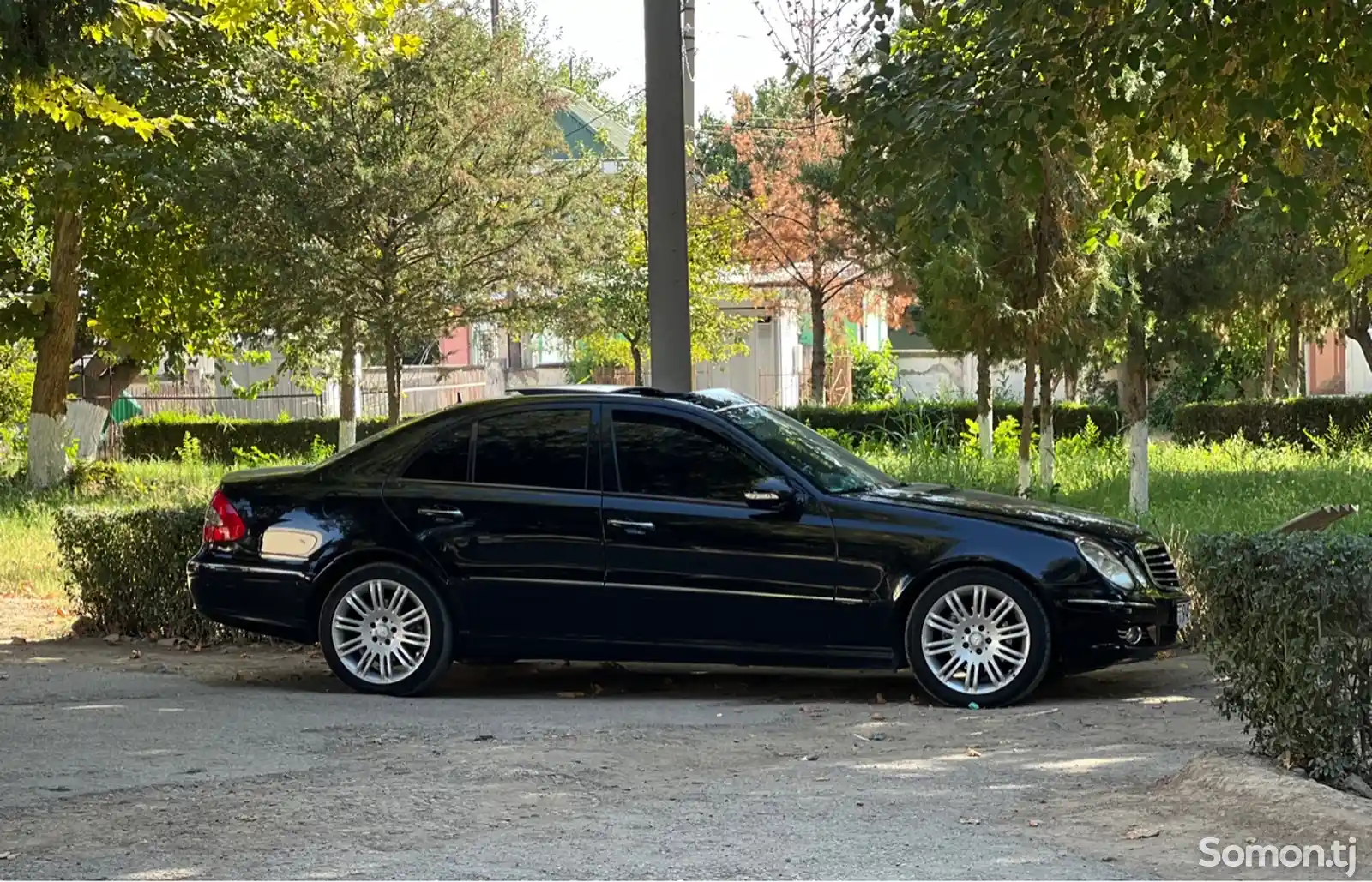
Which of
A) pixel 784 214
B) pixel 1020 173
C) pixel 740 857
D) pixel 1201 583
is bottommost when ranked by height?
pixel 740 857

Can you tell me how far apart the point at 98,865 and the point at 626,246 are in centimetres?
1798

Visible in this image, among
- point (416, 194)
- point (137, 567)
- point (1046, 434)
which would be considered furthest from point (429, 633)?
point (416, 194)

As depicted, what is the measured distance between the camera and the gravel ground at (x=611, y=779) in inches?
216

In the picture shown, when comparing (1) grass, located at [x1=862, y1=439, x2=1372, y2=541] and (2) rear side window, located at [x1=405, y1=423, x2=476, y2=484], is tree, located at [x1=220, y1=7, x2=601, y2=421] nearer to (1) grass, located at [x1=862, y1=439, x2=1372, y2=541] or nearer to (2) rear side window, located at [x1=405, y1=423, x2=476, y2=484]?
(1) grass, located at [x1=862, y1=439, x2=1372, y2=541]

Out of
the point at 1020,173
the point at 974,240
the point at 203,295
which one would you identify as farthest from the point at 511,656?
the point at 203,295

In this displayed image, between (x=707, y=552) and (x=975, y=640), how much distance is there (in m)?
1.42

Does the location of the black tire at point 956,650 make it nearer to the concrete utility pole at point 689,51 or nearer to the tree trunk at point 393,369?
the concrete utility pole at point 689,51

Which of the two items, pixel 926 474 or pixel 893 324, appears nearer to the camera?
pixel 926 474

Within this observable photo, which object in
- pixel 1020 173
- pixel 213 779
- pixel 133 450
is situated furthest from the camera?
pixel 133 450

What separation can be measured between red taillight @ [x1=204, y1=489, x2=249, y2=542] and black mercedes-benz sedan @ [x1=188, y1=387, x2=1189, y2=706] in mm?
11

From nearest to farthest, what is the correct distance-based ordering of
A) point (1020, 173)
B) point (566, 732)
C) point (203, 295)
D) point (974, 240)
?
point (566, 732) → point (1020, 173) → point (974, 240) → point (203, 295)

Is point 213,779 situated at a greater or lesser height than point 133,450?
lesser

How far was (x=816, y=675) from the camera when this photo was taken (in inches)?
384

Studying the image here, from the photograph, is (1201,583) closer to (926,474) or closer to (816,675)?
(816,675)
